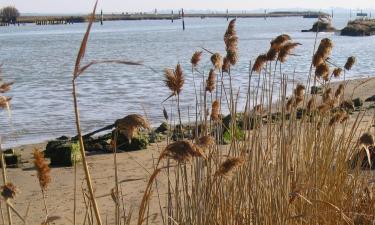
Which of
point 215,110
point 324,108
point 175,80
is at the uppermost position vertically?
point 175,80

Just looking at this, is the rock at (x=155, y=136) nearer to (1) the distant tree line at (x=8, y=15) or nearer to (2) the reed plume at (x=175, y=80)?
(2) the reed plume at (x=175, y=80)

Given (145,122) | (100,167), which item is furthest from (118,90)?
(145,122)

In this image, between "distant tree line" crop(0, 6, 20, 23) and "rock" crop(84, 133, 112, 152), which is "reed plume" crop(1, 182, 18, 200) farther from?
"distant tree line" crop(0, 6, 20, 23)

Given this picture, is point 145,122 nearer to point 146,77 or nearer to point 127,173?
point 127,173

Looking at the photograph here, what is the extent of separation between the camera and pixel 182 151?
1.80 m

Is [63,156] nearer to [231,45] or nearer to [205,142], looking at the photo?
[231,45]

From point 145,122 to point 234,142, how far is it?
5.30ft

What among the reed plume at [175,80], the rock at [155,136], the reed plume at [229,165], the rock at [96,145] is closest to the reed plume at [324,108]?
the reed plume at [175,80]

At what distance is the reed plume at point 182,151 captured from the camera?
1787mm

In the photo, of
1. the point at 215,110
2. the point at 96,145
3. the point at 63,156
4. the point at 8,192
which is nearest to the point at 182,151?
the point at 8,192

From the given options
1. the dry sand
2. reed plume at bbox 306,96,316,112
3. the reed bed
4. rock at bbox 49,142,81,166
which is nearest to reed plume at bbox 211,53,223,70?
the reed bed

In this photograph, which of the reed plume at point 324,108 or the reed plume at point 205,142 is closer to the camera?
the reed plume at point 205,142

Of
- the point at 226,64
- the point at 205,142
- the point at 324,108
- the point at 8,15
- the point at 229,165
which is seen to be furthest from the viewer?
the point at 8,15

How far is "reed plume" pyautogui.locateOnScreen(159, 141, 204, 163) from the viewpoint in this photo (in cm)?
179
